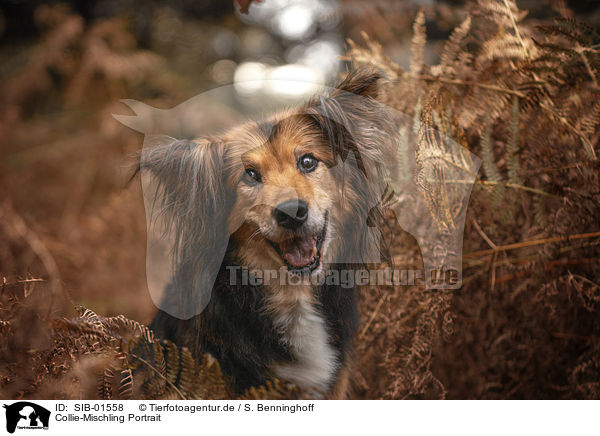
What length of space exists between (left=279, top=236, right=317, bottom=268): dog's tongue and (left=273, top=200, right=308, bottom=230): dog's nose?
0.06m

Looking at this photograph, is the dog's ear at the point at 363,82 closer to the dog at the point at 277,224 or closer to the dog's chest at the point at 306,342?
the dog at the point at 277,224

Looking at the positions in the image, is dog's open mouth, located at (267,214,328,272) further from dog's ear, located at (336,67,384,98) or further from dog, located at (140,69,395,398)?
dog's ear, located at (336,67,384,98)

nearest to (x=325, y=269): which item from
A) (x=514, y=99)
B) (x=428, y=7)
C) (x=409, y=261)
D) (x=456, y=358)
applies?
(x=409, y=261)

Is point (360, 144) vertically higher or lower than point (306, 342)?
higher

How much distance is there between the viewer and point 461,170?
1.69 m

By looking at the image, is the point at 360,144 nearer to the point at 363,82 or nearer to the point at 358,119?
the point at 358,119

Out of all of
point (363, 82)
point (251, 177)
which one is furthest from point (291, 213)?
point (363, 82)

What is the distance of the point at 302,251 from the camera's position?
1489 mm

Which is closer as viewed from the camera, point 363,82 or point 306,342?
point 363,82
